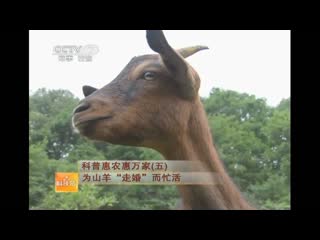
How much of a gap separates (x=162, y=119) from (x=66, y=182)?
4.46 feet

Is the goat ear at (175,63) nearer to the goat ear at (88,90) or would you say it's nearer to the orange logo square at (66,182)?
the goat ear at (88,90)

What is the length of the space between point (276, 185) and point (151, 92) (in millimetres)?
1887

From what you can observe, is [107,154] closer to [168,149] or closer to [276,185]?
[168,149]

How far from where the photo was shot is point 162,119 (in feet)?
13.0

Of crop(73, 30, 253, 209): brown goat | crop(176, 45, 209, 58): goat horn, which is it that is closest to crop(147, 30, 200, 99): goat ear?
crop(73, 30, 253, 209): brown goat

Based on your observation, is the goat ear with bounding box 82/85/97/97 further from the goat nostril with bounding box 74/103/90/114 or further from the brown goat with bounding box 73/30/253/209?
the goat nostril with bounding box 74/103/90/114

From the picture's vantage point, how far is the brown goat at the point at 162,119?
3914 millimetres

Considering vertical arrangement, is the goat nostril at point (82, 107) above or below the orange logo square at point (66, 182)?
above

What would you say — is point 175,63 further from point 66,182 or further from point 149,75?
point 66,182

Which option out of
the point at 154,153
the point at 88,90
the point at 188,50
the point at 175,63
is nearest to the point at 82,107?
the point at 88,90

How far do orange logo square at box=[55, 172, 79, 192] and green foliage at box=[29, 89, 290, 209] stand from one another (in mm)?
56

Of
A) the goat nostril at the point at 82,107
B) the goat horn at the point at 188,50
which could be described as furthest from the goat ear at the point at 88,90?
the goat horn at the point at 188,50

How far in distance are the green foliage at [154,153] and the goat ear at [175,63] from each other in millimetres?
923

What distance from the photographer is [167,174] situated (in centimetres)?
448
